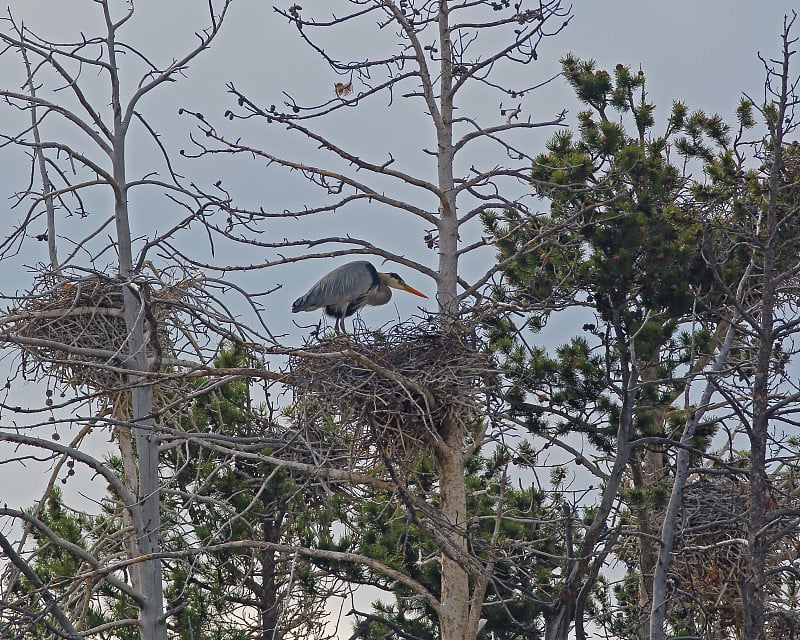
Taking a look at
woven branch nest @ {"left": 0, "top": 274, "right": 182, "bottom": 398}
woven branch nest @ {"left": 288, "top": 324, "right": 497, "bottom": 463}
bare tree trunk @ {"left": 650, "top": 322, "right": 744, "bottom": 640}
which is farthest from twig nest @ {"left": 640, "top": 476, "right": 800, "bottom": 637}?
woven branch nest @ {"left": 0, "top": 274, "right": 182, "bottom": 398}

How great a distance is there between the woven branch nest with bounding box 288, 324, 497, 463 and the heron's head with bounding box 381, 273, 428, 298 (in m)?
4.74

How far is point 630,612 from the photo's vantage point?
11.8m

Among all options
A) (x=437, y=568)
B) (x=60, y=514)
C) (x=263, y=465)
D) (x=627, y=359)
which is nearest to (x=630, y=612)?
(x=437, y=568)

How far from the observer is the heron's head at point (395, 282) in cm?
1330

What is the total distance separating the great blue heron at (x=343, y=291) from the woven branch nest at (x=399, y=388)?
3.27 m

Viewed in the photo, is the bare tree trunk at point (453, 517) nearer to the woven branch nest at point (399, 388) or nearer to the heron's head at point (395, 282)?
the woven branch nest at point (399, 388)

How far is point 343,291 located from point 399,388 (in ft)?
13.0

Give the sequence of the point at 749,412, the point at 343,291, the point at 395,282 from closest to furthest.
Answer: the point at 749,412 < the point at 343,291 < the point at 395,282

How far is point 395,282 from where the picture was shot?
43.8ft

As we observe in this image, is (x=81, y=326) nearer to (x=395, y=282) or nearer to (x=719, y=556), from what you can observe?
(x=395, y=282)

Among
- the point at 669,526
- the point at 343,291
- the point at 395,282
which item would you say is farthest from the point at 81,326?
the point at 669,526

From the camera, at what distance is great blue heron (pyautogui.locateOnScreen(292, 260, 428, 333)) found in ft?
38.9

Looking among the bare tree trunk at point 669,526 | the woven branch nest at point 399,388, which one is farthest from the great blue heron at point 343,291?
the bare tree trunk at point 669,526

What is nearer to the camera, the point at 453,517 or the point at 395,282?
the point at 453,517
